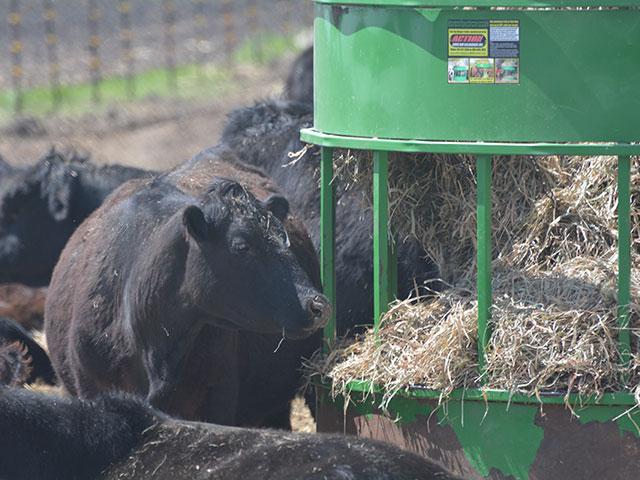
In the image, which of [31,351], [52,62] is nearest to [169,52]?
[52,62]

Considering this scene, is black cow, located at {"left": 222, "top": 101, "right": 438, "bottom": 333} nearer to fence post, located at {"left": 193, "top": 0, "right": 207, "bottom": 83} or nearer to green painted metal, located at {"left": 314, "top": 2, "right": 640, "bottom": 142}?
green painted metal, located at {"left": 314, "top": 2, "right": 640, "bottom": 142}

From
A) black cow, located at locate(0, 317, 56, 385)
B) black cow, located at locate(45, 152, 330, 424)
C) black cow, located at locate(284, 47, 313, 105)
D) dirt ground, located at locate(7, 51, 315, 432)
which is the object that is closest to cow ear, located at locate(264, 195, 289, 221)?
black cow, located at locate(45, 152, 330, 424)

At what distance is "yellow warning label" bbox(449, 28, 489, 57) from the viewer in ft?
19.9

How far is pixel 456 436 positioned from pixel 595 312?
2.71 ft

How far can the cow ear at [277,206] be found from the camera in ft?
22.4

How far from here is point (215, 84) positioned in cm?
1931

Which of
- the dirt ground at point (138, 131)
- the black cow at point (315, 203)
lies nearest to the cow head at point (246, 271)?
the black cow at point (315, 203)

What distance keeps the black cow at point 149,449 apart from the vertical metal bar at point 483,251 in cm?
106

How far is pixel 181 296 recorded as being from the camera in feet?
22.0

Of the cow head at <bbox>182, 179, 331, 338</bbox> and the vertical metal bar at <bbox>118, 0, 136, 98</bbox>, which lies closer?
the cow head at <bbox>182, 179, 331, 338</bbox>

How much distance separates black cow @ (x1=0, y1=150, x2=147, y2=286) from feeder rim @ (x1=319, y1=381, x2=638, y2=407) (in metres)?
4.59

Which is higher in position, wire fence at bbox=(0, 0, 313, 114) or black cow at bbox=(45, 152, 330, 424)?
wire fence at bbox=(0, 0, 313, 114)

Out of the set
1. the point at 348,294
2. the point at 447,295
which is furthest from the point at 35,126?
the point at 447,295

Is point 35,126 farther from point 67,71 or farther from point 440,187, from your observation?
point 440,187
